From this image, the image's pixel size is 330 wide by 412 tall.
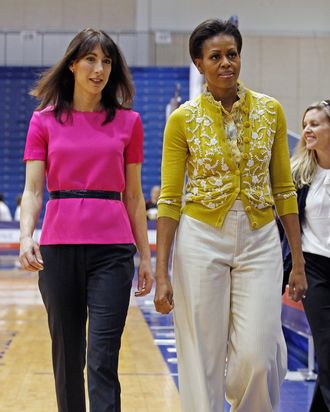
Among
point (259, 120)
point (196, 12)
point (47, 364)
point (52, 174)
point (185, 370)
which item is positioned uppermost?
point (196, 12)

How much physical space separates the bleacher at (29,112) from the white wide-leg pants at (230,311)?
1844 centimetres

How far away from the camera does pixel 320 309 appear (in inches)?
159

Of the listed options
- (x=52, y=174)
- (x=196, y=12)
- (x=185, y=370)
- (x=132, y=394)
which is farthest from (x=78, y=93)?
(x=196, y=12)

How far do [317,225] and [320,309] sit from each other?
1.28 feet

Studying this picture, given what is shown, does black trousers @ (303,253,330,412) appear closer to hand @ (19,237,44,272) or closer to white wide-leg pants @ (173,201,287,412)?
white wide-leg pants @ (173,201,287,412)

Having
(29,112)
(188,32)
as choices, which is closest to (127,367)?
(188,32)

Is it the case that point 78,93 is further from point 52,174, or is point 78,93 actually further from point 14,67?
point 14,67

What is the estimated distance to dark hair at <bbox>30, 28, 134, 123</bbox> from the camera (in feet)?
11.1

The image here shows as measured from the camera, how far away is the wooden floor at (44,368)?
17.2 ft

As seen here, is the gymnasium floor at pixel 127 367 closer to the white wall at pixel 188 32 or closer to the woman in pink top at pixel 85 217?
the woman in pink top at pixel 85 217

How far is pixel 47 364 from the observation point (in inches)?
261

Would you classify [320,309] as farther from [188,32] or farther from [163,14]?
[163,14]

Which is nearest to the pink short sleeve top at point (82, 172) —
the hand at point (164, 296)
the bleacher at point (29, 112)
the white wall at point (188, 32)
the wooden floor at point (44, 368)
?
the hand at point (164, 296)

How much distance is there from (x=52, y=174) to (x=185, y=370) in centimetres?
89
